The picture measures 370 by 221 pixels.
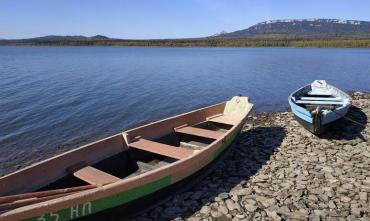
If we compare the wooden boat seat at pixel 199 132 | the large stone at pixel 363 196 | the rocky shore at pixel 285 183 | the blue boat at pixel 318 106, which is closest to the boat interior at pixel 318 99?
the blue boat at pixel 318 106

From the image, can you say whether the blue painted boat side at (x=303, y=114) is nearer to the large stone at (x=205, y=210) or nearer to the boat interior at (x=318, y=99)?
the boat interior at (x=318, y=99)

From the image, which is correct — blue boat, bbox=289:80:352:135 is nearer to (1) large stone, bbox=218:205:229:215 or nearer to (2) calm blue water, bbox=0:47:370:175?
(2) calm blue water, bbox=0:47:370:175

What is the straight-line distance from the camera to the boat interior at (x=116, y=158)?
6.89 meters

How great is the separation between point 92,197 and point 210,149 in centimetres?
388

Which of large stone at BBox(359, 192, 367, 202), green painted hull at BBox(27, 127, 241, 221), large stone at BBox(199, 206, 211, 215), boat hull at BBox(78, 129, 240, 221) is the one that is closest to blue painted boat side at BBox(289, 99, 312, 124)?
large stone at BBox(359, 192, 367, 202)

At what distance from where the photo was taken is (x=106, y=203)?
21.8ft

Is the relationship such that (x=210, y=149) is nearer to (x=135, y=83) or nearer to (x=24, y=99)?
(x=24, y=99)

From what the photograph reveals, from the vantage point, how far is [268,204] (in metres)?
8.22

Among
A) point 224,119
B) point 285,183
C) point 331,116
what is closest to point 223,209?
point 285,183

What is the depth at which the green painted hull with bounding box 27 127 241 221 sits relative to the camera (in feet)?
19.5

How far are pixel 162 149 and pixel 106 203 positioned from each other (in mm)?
3155

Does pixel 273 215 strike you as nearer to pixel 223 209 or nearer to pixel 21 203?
pixel 223 209

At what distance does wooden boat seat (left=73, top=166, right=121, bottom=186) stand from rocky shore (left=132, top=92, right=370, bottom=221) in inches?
41.7

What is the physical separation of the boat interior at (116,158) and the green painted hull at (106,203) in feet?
1.61
